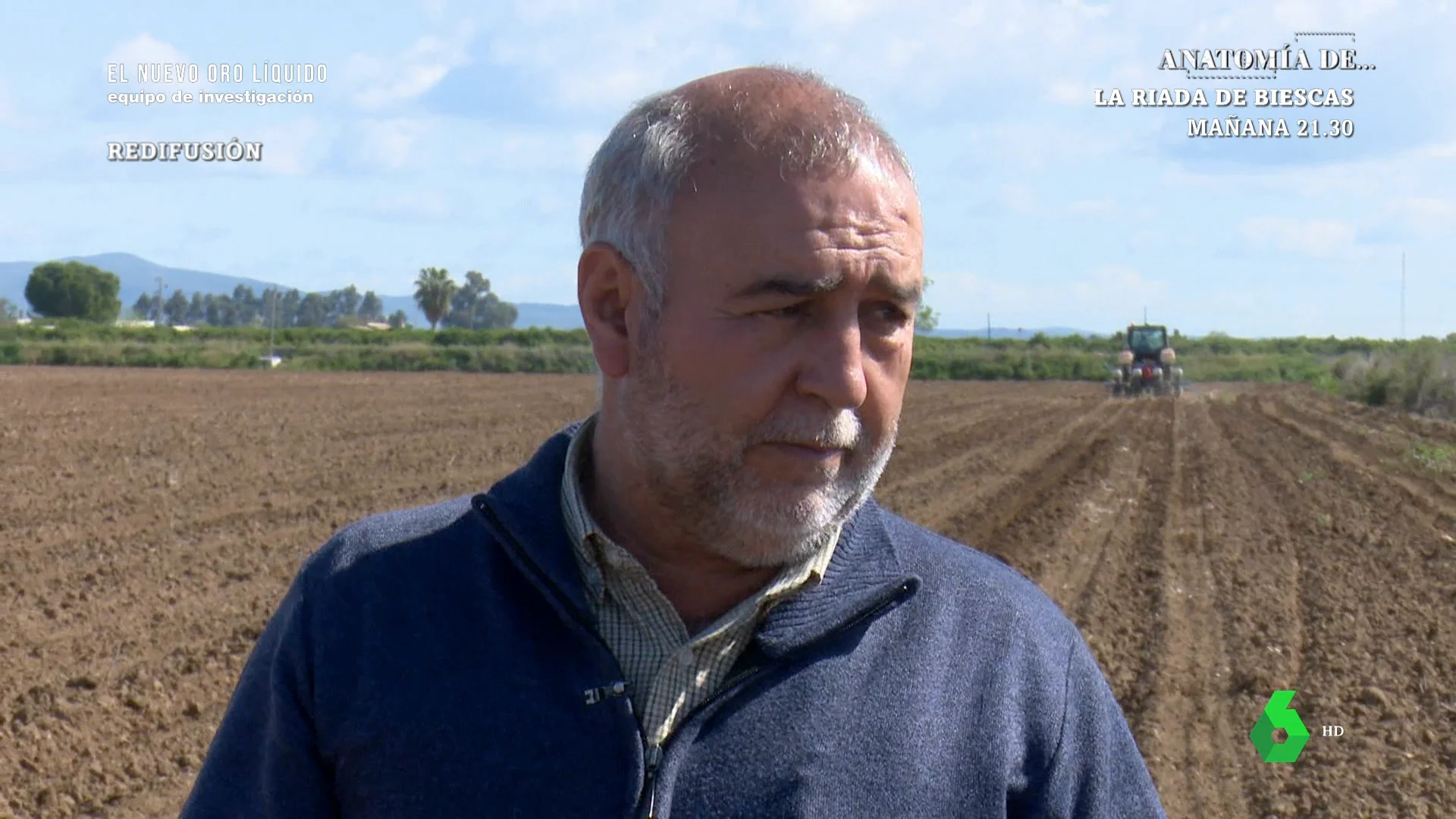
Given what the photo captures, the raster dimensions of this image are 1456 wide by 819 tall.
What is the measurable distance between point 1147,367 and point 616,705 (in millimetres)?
40474

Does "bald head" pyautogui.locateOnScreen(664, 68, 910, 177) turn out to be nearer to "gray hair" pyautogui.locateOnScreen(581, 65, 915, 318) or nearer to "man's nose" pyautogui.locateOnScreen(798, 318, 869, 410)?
"gray hair" pyautogui.locateOnScreen(581, 65, 915, 318)

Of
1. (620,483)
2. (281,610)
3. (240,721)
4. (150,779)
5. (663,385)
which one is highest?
(663,385)

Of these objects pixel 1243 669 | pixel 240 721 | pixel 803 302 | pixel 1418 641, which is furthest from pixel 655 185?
pixel 1418 641

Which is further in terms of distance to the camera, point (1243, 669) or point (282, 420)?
point (282, 420)

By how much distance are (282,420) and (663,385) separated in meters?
21.9

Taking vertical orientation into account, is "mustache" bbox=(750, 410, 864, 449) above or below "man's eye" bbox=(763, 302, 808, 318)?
below

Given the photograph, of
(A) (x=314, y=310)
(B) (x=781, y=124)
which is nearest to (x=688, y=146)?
(B) (x=781, y=124)

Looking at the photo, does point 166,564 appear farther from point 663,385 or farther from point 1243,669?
point 663,385

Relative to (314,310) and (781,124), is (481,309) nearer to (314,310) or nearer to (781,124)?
(314,310)

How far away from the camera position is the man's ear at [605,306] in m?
2.20

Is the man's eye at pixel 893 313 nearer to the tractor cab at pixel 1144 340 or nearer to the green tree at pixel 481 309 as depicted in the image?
the tractor cab at pixel 1144 340

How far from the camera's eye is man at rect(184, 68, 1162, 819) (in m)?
1.92

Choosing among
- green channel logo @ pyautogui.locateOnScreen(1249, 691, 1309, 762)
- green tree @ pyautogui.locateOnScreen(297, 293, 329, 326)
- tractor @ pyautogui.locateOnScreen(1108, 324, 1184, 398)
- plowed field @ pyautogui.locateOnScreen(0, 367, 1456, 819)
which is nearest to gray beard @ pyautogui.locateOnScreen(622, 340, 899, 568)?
plowed field @ pyautogui.locateOnScreen(0, 367, 1456, 819)

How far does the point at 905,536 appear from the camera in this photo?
2.19 metres
